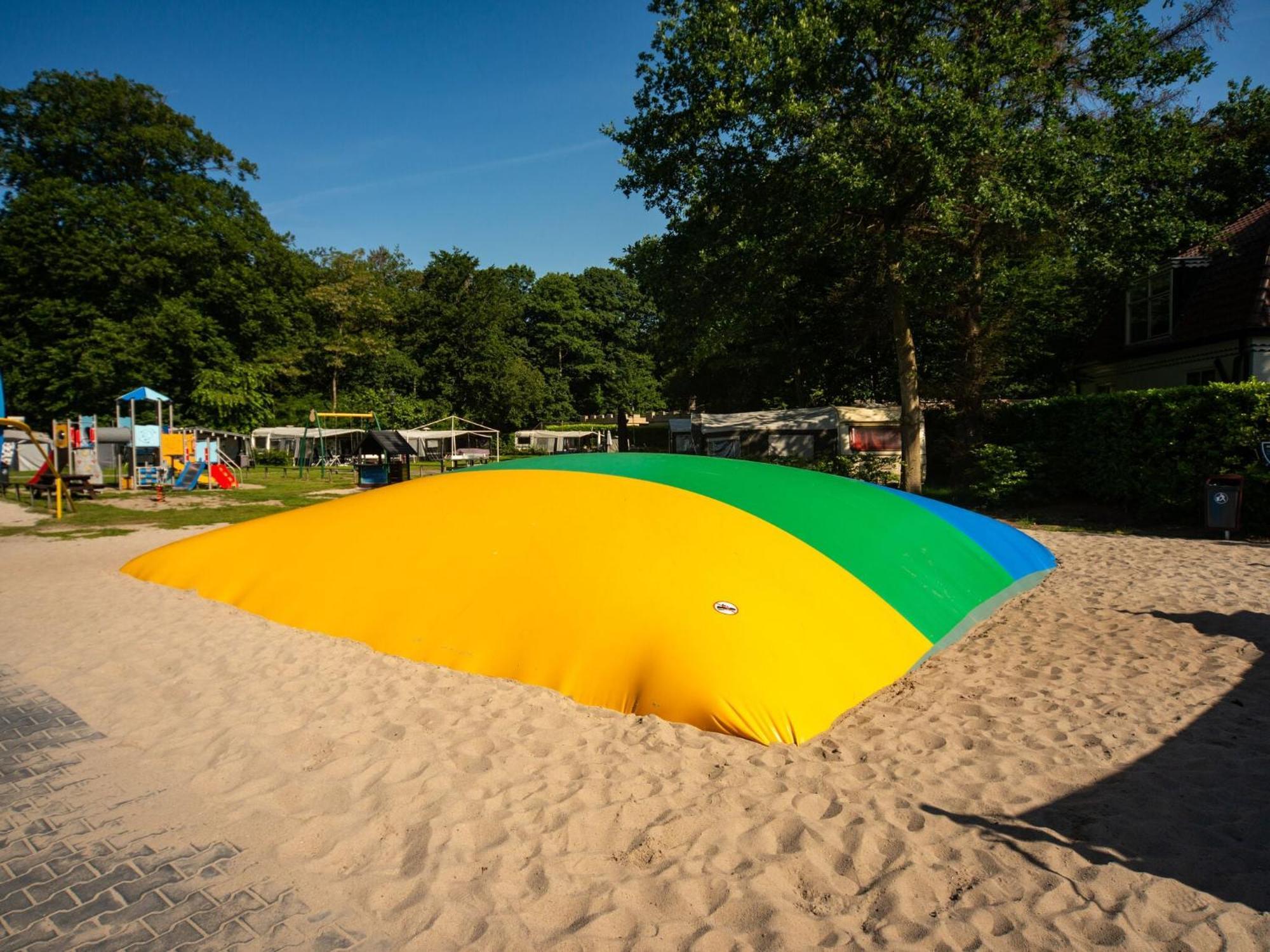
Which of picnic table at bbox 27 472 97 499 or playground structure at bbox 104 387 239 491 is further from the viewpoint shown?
playground structure at bbox 104 387 239 491

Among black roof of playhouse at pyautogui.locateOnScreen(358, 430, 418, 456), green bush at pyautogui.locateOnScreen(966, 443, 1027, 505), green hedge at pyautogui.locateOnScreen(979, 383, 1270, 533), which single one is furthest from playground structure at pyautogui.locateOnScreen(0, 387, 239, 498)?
green hedge at pyautogui.locateOnScreen(979, 383, 1270, 533)

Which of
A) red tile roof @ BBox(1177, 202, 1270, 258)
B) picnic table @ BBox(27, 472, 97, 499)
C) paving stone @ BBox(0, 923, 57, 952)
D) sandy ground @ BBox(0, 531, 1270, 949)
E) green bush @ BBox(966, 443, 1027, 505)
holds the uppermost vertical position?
red tile roof @ BBox(1177, 202, 1270, 258)

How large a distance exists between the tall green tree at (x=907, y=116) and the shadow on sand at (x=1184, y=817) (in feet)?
35.8

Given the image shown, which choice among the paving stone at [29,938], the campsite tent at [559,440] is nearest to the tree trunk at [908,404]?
the paving stone at [29,938]

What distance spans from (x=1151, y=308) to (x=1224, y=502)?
995 centimetres

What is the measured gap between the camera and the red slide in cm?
2067

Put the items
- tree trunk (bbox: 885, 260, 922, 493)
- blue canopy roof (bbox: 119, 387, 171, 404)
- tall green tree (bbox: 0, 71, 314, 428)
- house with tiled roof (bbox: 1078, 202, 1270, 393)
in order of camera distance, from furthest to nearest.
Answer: tall green tree (bbox: 0, 71, 314, 428)
blue canopy roof (bbox: 119, 387, 171, 404)
tree trunk (bbox: 885, 260, 922, 493)
house with tiled roof (bbox: 1078, 202, 1270, 393)

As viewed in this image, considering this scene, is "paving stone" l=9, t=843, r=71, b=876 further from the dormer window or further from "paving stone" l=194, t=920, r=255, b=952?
the dormer window

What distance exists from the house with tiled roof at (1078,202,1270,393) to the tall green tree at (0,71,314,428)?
35028 mm

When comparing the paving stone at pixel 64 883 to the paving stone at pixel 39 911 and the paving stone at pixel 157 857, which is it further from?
the paving stone at pixel 157 857

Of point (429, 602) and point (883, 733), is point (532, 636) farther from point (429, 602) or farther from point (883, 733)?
point (883, 733)

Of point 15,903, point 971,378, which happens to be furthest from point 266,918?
point 971,378

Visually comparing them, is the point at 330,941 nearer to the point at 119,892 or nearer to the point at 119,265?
the point at 119,892

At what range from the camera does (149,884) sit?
8.34ft
